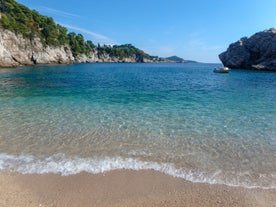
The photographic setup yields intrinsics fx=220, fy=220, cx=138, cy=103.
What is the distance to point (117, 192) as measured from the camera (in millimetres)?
5902

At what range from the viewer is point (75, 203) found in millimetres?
5418

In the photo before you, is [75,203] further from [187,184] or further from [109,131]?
[109,131]

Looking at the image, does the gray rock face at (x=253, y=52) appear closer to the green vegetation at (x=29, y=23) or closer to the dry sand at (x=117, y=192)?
the green vegetation at (x=29, y=23)

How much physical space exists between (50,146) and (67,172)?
90.2 inches

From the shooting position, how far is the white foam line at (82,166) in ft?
22.4

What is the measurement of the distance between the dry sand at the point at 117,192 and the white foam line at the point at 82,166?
0.27m

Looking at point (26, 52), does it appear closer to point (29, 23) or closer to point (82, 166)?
point (29, 23)

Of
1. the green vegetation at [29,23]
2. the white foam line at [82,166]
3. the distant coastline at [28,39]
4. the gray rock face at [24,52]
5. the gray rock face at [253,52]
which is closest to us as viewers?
the white foam line at [82,166]

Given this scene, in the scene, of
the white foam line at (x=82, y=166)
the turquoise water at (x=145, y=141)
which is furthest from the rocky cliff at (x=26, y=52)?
the white foam line at (x=82, y=166)

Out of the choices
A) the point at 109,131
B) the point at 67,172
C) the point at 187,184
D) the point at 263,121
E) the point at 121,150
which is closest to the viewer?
the point at 187,184

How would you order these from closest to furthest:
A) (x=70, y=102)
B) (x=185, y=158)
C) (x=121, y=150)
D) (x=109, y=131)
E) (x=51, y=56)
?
1. (x=185, y=158)
2. (x=121, y=150)
3. (x=109, y=131)
4. (x=70, y=102)
5. (x=51, y=56)

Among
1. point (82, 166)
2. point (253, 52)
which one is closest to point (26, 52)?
point (82, 166)

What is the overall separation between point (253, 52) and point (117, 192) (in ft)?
329

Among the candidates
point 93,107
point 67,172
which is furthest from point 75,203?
point 93,107
